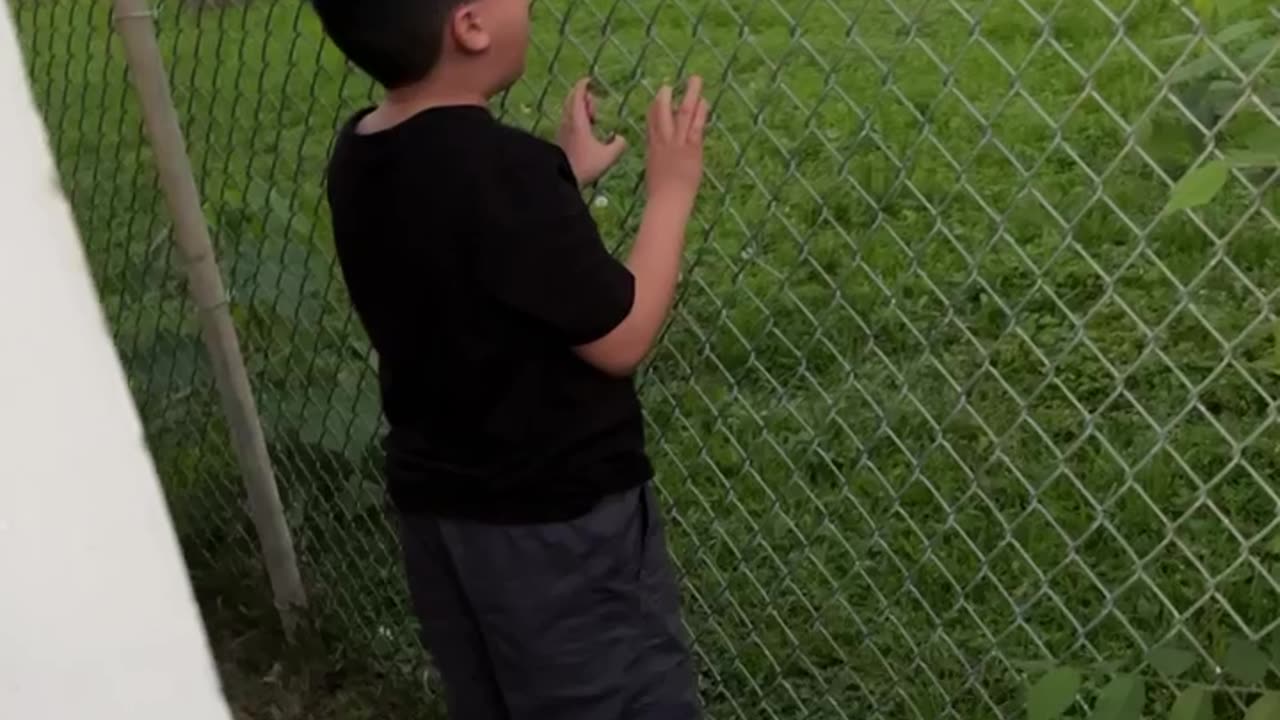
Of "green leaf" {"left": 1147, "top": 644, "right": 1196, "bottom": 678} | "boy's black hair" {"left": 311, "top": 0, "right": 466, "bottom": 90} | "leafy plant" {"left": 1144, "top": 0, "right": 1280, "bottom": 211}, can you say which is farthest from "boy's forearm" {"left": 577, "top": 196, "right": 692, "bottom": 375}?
"green leaf" {"left": 1147, "top": 644, "right": 1196, "bottom": 678}

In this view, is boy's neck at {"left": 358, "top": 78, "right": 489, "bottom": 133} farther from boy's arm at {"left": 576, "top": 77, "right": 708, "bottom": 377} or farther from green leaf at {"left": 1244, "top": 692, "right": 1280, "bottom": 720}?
green leaf at {"left": 1244, "top": 692, "right": 1280, "bottom": 720}

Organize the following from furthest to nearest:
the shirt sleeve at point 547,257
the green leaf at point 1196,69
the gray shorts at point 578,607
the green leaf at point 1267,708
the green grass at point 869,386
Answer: the green grass at point 869,386 → the gray shorts at point 578,607 → the shirt sleeve at point 547,257 → the green leaf at point 1267,708 → the green leaf at point 1196,69

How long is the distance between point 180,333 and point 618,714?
1.68 metres

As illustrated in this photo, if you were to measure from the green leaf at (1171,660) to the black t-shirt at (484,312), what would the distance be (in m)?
0.62

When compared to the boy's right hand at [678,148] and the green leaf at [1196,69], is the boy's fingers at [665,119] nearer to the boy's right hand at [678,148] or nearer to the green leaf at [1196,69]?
the boy's right hand at [678,148]

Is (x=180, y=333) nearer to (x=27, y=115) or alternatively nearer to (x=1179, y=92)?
(x=1179, y=92)

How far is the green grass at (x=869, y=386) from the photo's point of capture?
254 cm

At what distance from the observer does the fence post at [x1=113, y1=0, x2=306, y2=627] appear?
8.61 feet

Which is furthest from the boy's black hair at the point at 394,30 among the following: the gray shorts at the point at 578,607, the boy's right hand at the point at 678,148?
the gray shorts at the point at 578,607

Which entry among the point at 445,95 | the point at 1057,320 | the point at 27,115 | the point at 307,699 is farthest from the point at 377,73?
the point at 1057,320

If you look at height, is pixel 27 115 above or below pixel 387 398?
above

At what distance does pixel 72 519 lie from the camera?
693 mm

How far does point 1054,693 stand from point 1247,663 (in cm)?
22

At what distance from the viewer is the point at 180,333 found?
3.29 meters
